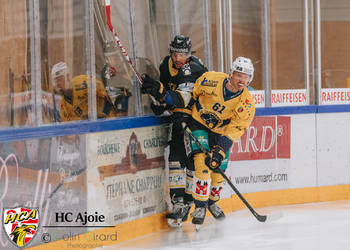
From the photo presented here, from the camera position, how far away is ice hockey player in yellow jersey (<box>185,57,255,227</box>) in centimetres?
596

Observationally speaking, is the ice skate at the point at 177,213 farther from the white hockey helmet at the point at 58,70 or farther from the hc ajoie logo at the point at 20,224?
the hc ajoie logo at the point at 20,224

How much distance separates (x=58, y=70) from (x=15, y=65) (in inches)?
18.5

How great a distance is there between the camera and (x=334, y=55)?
8.06 meters

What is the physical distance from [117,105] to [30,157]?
1.34 meters

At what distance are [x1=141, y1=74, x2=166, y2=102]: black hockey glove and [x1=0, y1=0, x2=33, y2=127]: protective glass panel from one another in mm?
1231

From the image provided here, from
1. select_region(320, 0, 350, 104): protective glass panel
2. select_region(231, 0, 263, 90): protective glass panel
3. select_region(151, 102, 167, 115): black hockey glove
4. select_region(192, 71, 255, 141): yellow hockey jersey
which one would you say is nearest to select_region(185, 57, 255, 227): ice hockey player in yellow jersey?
select_region(192, 71, 255, 141): yellow hockey jersey

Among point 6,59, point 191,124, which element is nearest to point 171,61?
point 191,124

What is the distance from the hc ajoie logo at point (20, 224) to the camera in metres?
4.50

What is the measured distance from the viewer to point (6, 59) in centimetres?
470

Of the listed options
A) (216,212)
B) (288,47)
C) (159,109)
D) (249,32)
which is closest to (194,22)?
(249,32)

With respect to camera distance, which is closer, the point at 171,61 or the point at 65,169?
the point at 65,169

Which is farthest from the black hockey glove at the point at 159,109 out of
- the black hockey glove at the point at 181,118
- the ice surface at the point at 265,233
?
the ice surface at the point at 265,233

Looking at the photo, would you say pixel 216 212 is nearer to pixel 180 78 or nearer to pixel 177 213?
pixel 177 213

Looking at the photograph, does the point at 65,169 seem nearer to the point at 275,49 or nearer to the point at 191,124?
the point at 191,124
